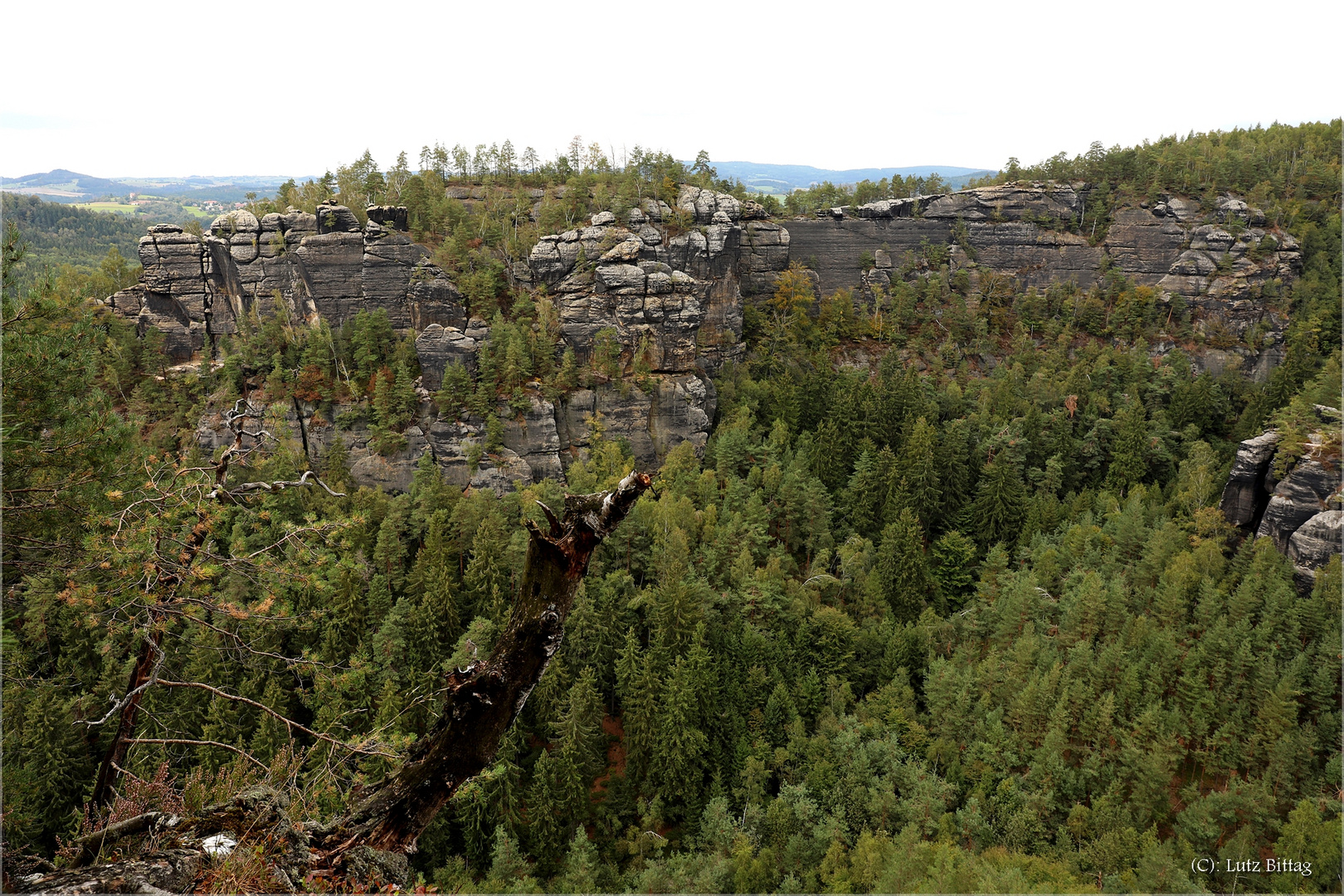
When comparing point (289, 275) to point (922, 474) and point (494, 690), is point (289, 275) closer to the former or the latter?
point (922, 474)

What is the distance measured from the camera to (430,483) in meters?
40.1

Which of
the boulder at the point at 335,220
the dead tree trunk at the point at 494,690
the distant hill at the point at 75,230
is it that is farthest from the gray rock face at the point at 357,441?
the distant hill at the point at 75,230

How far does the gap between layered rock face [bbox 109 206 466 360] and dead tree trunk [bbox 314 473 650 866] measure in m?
43.9

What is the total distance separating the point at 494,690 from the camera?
7391 millimetres

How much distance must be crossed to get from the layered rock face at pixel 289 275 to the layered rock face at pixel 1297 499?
4832cm

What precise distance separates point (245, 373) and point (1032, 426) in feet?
177

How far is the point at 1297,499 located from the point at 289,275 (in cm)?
6070

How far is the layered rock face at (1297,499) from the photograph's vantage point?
1316 inches

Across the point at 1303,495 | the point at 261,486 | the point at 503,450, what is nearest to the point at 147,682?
the point at 261,486

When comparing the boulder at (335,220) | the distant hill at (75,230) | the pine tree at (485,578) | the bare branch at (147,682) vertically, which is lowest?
the pine tree at (485,578)

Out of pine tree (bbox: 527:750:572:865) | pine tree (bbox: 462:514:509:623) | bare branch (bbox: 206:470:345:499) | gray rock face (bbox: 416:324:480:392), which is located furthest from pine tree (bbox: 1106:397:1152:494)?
bare branch (bbox: 206:470:345:499)

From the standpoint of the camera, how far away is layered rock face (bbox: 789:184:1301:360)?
6088 cm

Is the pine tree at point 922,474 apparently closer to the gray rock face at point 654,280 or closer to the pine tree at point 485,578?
the gray rock face at point 654,280

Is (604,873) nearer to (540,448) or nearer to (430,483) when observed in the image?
(430,483)
